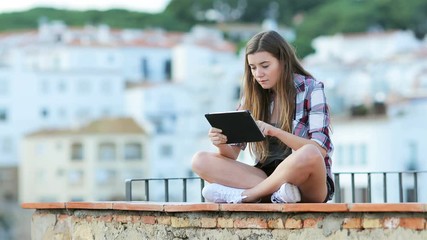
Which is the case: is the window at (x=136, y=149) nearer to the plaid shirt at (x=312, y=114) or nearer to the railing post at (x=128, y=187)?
the railing post at (x=128, y=187)

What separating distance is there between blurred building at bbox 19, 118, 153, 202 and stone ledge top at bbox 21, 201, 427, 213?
87.8 meters

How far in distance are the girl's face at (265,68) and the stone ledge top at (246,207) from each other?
2.86ft

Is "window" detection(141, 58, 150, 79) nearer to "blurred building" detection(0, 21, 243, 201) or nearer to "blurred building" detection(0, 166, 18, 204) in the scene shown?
"blurred building" detection(0, 21, 243, 201)

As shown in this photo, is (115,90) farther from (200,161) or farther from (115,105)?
(200,161)

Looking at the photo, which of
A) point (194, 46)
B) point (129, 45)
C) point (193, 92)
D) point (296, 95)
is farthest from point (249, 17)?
point (296, 95)

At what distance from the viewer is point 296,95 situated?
9.35 m

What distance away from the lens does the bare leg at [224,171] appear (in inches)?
368

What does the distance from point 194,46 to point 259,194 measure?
10513cm

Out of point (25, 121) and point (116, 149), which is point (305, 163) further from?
point (25, 121)

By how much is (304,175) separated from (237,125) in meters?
0.57

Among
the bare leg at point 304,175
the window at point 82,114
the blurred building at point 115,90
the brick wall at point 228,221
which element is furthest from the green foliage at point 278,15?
the bare leg at point 304,175

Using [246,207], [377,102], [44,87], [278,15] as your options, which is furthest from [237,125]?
[278,15]

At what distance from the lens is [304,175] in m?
8.75

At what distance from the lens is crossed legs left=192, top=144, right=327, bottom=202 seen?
Answer: 8.70 m
